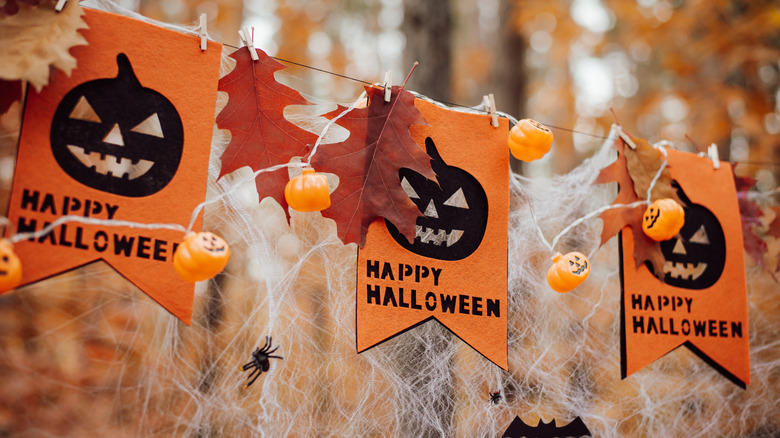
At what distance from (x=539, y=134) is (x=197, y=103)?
84 cm

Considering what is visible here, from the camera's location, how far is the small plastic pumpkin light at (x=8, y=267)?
0.88m

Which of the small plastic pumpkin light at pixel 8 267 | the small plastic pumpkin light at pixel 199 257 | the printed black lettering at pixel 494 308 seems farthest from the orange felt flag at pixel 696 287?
the small plastic pumpkin light at pixel 8 267

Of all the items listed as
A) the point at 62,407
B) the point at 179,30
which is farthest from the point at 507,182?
the point at 62,407

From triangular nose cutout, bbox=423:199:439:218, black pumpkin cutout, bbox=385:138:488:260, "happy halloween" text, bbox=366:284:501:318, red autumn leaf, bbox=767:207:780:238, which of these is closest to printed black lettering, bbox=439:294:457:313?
"happy halloween" text, bbox=366:284:501:318

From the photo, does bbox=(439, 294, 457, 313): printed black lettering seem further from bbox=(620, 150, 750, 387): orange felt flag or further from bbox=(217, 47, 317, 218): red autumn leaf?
bbox=(620, 150, 750, 387): orange felt flag

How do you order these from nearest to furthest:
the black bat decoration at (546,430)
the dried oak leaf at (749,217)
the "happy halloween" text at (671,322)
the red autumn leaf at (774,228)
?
1. the black bat decoration at (546,430)
2. the "happy halloween" text at (671,322)
3. the dried oak leaf at (749,217)
4. the red autumn leaf at (774,228)

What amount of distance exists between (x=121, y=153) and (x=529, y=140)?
96 centimetres

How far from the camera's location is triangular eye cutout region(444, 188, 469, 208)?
4.58 ft

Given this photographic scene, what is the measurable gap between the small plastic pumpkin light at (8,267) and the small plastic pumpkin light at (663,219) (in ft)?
4.98

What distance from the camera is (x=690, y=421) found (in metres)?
1.66

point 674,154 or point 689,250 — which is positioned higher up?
point 674,154

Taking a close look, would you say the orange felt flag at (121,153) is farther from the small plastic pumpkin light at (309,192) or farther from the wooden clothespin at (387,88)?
the wooden clothespin at (387,88)

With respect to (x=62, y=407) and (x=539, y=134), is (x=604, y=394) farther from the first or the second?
(x=62, y=407)

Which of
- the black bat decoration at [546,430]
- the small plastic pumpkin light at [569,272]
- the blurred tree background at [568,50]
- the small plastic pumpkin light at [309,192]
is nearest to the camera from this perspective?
the small plastic pumpkin light at [309,192]
